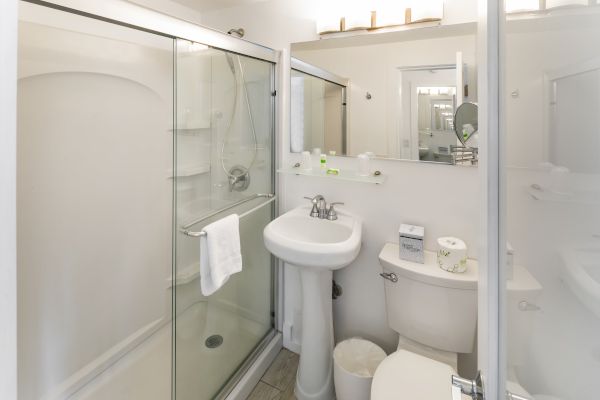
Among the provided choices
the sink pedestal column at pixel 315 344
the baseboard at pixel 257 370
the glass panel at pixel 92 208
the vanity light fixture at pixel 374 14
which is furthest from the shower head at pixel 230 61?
the baseboard at pixel 257 370

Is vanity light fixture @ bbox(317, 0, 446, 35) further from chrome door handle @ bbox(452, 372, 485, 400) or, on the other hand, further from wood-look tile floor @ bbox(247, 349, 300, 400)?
wood-look tile floor @ bbox(247, 349, 300, 400)

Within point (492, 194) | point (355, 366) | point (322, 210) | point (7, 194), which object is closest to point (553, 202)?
point (492, 194)

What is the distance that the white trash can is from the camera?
1454 millimetres

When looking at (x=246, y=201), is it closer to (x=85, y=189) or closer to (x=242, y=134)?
(x=242, y=134)

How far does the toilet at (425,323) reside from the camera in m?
1.19

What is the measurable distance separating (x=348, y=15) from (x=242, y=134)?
0.88m

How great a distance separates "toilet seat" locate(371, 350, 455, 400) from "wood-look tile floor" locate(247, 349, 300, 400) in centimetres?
72

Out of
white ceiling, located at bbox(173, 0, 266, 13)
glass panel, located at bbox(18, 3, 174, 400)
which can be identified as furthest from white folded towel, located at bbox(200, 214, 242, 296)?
white ceiling, located at bbox(173, 0, 266, 13)

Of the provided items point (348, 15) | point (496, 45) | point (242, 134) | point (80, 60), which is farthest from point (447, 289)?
point (80, 60)

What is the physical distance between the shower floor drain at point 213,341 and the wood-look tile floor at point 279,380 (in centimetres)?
37

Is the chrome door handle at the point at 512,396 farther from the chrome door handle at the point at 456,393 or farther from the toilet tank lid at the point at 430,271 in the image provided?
the toilet tank lid at the point at 430,271

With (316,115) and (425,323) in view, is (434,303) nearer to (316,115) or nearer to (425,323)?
(425,323)

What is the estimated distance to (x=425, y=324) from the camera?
4.62 feet

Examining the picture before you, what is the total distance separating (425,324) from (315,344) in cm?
58
